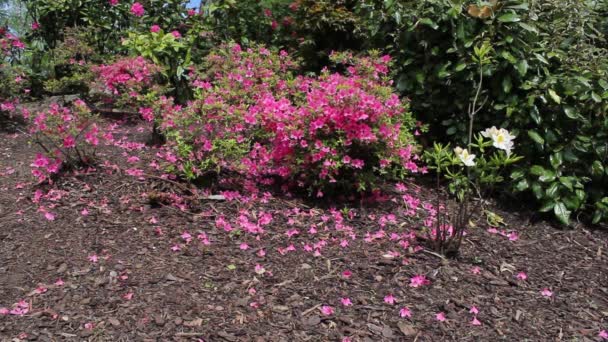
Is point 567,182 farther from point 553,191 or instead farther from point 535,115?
point 535,115

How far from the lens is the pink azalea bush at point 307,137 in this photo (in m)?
3.33

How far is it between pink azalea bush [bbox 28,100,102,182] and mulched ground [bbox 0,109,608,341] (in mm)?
121

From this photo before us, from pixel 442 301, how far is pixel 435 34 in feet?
6.81

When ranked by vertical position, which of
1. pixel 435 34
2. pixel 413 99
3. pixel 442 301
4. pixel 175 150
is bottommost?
pixel 442 301

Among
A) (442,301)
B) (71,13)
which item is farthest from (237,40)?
(442,301)

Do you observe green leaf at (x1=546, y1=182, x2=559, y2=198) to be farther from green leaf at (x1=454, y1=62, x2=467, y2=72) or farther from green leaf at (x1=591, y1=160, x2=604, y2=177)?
green leaf at (x1=454, y1=62, x2=467, y2=72)

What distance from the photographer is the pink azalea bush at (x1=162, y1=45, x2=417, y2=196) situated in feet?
10.9

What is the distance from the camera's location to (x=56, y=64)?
5.91 m

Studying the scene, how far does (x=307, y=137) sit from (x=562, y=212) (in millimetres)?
1750

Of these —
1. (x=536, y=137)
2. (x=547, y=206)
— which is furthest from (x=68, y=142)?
(x=547, y=206)

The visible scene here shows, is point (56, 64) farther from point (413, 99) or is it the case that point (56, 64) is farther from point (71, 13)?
point (413, 99)

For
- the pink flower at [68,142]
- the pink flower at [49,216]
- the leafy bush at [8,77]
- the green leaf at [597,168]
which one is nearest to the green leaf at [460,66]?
the green leaf at [597,168]

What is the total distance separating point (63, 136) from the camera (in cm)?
351

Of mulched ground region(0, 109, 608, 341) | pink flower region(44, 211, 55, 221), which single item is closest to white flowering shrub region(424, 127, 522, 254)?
mulched ground region(0, 109, 608, 341)
